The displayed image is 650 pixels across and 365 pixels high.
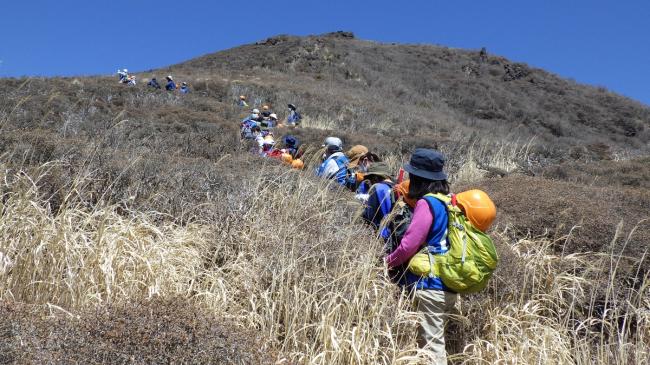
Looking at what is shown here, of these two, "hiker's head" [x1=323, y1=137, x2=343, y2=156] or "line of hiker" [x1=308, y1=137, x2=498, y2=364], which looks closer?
"line of hiker" [x1=308, y1=137, x2=498, y2=364]

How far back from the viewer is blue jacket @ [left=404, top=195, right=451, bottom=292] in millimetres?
3266

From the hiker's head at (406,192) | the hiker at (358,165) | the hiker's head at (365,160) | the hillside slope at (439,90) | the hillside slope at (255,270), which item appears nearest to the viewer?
the hillside slope at (255,270)

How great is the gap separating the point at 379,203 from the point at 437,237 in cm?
76

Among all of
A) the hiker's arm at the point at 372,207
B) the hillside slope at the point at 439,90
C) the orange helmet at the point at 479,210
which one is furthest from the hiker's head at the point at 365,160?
the hillside slope at the point at 439,90

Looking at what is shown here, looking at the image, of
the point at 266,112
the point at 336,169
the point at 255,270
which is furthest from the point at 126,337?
the point at 266,112

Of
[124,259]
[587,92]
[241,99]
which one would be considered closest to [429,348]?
[124,259]

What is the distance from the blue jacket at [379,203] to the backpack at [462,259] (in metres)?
→ 0.55

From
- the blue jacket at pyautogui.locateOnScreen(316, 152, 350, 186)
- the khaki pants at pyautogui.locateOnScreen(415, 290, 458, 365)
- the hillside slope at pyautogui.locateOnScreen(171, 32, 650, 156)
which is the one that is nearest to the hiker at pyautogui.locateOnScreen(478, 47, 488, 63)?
the hillside slope at pyautogui.locateOnScreen(171, 32, 650, 156)

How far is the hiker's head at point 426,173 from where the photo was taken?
11.5 ft

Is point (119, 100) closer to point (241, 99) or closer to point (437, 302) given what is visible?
point (241, 99)

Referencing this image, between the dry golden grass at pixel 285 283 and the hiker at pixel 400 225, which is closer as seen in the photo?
the dry golden grass at pixel 285 283

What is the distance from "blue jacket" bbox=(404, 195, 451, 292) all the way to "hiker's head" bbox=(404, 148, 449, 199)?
26 cm

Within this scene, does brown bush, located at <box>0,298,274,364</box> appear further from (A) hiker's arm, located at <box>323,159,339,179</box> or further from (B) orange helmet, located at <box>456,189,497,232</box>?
(A) hiker's arm, located at <box>323,159,339,179</box>

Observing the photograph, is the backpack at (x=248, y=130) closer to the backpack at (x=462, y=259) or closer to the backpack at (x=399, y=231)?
the backpack at (x=399, y=231)
